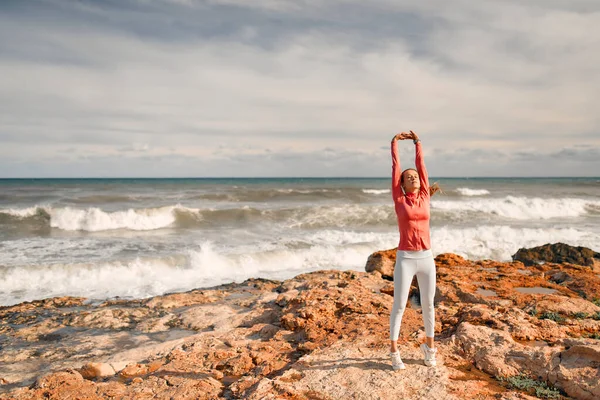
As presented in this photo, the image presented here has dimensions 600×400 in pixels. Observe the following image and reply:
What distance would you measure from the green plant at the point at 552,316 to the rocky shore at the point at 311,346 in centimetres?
3

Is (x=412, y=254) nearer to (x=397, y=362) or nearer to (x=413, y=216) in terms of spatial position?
(x=413, y=216)

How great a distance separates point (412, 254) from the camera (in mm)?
3889

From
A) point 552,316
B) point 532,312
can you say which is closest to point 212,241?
point 532,312

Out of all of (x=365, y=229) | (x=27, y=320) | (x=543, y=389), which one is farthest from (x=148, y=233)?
(x=543, y=389)

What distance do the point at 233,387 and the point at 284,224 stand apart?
59.7ft

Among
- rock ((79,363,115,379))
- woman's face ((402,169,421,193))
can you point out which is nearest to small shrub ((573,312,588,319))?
woman's face ((402,169,421,193))

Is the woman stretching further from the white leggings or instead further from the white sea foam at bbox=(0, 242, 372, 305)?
the white sea foam at bbox=(0, 242, 372, 305)

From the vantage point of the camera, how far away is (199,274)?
468 inches

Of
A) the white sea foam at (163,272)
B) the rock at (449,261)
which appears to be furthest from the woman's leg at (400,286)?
the white sea foam at (163,272)

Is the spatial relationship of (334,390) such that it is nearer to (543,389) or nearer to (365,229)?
(543,389)

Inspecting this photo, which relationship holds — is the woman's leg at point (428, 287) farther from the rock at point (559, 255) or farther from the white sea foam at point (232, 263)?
the rock at point (559, 255)

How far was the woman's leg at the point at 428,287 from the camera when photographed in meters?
3.90

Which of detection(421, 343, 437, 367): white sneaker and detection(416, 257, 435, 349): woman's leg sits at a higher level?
detection(416, 257, 435, 349): woman's leg

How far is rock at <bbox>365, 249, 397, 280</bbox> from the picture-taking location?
887cm
